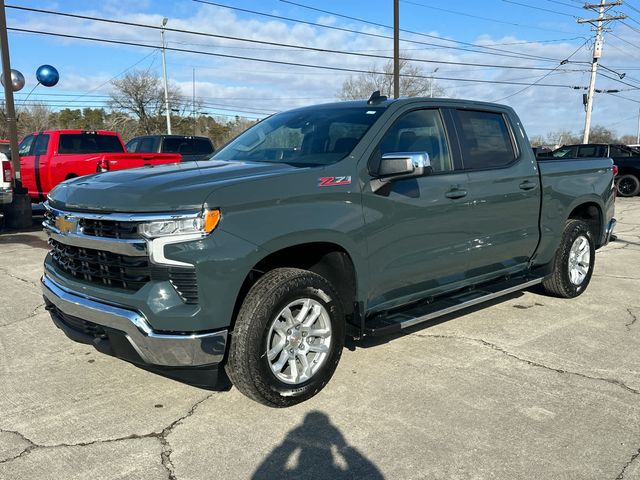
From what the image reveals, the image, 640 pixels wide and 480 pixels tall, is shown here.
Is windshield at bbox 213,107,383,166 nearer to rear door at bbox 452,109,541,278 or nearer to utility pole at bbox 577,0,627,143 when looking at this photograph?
rear door at bbox 452,109,541,278

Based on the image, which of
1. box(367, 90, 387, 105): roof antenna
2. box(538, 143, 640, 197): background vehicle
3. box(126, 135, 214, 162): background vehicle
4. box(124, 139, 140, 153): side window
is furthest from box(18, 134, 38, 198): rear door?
box(538, 143, 640, 197): background vehicle

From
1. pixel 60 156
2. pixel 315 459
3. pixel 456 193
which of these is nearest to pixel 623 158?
pixel 60 156

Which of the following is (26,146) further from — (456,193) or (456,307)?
(456,307)

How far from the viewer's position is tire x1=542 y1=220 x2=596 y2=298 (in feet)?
19.2

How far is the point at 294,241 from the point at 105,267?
114 cm

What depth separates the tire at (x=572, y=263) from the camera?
586 centimetres

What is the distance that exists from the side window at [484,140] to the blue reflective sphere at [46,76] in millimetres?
17278

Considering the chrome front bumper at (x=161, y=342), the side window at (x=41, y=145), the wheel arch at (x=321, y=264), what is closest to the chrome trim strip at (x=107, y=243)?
the chrome front bumper at (x=161, y=342)

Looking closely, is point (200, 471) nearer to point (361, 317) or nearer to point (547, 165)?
point (361, 317)

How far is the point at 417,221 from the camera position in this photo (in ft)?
13.6

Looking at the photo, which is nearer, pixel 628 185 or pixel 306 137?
pixel 306 137

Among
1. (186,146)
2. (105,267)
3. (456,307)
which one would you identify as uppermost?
(186,146)

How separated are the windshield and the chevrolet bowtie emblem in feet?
4.80

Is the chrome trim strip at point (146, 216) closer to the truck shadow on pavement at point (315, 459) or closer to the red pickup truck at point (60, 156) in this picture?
the truck shadow on pavement at point (315, 459)
